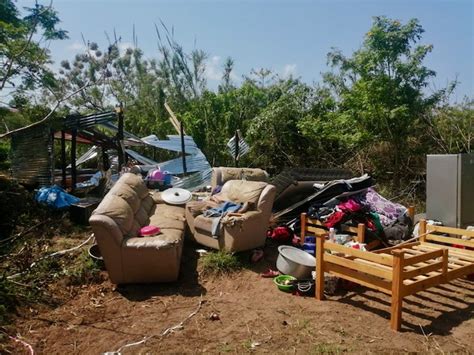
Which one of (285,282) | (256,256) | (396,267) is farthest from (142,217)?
(396,267)

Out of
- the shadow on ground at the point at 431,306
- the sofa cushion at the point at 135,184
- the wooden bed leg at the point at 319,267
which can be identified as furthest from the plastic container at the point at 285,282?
the sofa cushion at the point at 135,184

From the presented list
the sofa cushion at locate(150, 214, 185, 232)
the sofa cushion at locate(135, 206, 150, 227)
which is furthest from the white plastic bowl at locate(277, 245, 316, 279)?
the sofa cushion at locate(135, 206, 150, 227)

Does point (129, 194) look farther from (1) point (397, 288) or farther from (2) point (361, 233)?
(1) point (397, 288)

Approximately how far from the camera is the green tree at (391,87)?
25.3 feet

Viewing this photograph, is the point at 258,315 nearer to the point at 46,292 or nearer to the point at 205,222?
the point at 205,222

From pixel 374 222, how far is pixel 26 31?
5.40 m

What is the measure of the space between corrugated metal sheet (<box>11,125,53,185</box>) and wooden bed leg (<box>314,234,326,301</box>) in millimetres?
6440

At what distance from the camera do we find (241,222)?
17.3ft

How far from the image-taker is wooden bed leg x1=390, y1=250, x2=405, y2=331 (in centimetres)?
330

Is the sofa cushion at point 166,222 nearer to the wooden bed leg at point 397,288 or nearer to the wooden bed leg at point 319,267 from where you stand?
the wooden bed leg at point 319,267

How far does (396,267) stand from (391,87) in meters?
5.47

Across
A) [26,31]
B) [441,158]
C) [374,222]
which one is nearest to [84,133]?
[26,31]

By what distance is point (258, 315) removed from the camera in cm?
379

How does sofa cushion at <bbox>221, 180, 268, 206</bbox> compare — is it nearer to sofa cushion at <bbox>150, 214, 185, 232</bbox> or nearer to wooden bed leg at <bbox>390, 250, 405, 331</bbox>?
sofa cushion at <bbox>150, 214, 185, 232</bbox>
